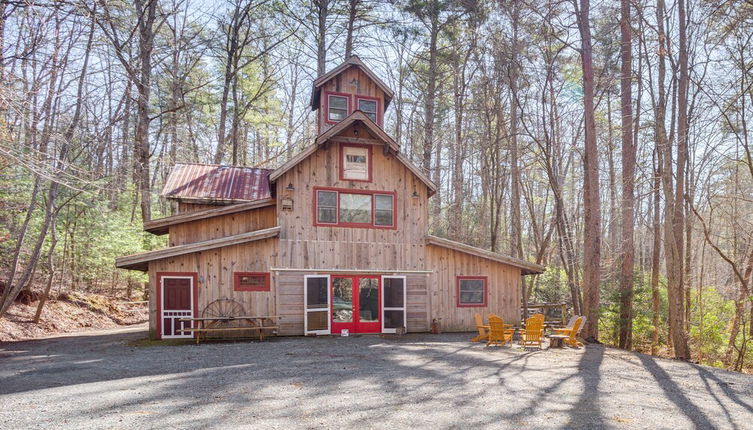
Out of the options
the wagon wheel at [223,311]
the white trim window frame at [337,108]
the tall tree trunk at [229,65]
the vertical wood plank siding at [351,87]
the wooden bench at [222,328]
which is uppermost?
the tall tree trunk at [229,65]

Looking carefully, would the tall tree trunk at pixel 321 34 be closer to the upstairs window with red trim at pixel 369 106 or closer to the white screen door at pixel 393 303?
the upstairs window with red trim at pixel 369 106

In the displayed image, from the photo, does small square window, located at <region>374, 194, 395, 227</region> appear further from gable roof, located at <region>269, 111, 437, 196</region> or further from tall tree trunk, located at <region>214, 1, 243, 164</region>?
tall tree trunk, located at <region>214, 1, 243, 164</region>

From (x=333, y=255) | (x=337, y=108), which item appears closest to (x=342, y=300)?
(x=333, y=255)

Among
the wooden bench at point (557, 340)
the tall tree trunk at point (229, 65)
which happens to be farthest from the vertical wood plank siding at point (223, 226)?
the tall tree trunk at point (229, 65)

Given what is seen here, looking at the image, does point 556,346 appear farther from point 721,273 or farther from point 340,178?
point 721,273

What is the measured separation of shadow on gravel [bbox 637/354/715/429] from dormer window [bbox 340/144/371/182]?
29.2 ft

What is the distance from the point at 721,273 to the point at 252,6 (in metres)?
27.3

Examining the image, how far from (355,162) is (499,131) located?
1042cm

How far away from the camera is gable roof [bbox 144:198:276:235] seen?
1348 cm

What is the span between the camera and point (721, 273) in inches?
906

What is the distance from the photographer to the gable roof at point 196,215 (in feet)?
44.2

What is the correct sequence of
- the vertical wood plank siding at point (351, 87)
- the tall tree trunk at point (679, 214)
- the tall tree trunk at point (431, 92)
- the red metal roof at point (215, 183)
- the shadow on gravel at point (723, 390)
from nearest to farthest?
1. the shadow on gravel at point (723, 390)
2. the tall tree trunk at point (679, 214)
3. the red metal roof at point (215, 183)
4. the vertical wood plank siding at point (351, 87)
5. the tall tree trunk at point (431, 92)

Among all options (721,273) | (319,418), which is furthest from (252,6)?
(721,273)

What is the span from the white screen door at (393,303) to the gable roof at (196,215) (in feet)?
14.6
